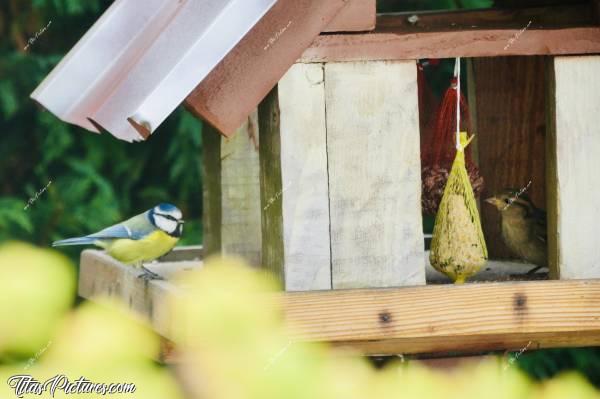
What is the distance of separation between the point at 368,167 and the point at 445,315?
1.03ft

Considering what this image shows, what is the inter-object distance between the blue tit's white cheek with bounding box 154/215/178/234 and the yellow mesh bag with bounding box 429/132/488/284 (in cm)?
111

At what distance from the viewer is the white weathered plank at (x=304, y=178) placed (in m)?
2.01

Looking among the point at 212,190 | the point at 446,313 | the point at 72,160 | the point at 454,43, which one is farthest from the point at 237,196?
the point at 72,160

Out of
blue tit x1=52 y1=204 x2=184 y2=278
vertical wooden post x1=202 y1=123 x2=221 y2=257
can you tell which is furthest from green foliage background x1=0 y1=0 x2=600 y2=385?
vertical wooden post x1=202 y1=123 x2=221 y2=257

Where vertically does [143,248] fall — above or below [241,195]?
below

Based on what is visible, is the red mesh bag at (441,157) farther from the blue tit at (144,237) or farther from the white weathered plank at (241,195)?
the blue tit at (144,237)

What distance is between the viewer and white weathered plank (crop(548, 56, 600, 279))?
6.95 feet

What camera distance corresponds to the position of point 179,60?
1772 millimetres

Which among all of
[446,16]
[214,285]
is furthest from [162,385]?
[446,16]

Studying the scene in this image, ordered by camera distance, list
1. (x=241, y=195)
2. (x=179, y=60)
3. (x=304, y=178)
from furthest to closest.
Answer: (x=241, y=195) < (x=304, y=178) < (x=179, y=60)

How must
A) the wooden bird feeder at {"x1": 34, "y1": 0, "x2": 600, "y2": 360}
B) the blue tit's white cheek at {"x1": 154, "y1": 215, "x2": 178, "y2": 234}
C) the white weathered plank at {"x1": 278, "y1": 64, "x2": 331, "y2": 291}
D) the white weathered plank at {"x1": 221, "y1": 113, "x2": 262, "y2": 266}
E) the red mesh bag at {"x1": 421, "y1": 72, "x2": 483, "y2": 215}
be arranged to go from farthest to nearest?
1. the blue tit's white cheek at {"x1": 154, "y1": 215, "x2": 178, "y2": 234}
2. the white weathered plank at {"x1": 221, "y1": 113, "x2": 262, "y2": 266}
3. the red mesh bag at {"x1": 421, "y1": 72, "x2": 483, "y2": 215}
4. the white weathered plank at {"x1": 278, "y1": 64, "x2": 331, "y2": 291}
5. the wooden bird feeder at {"x1": 34, "y1": 0, "x2": 600, "y2": 360}

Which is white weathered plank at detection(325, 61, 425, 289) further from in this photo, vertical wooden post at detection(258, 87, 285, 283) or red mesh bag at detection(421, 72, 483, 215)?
red mesh bag at detection(421, 72, 483, 215)

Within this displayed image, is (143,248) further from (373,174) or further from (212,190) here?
(373,174)

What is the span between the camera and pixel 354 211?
6.66 feet
